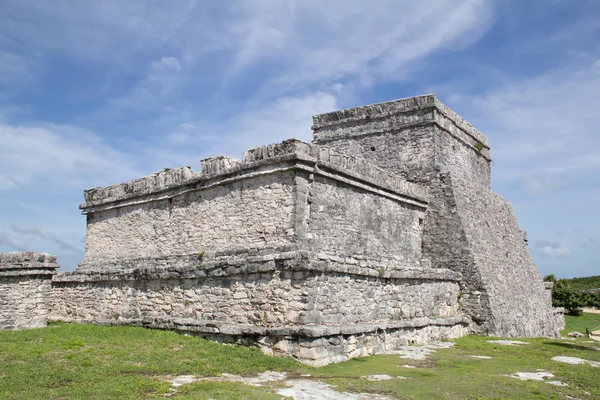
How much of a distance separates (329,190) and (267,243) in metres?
1.62

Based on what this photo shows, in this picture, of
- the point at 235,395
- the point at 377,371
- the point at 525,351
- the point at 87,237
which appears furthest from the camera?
the point at 87,237

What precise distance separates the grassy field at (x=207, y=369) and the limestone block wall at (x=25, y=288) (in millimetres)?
2322

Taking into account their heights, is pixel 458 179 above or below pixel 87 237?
above

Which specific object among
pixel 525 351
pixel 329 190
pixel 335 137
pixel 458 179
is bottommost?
pixel 525 351

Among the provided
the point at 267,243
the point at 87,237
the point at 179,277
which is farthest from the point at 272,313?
the point at 87,237

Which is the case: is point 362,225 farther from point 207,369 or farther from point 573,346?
point 573,346

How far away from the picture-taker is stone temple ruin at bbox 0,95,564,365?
31.6 ft

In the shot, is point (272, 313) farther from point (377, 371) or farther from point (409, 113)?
point (409, 113)

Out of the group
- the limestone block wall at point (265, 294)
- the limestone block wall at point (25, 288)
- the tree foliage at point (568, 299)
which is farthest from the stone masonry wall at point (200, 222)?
the tree foliage at point (568, 299)

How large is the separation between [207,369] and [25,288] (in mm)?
8008

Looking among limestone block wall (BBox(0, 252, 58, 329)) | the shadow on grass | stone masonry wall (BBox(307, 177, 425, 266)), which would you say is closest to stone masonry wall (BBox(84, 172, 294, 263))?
stone masonry wall (BBox(307, 177, 425, 266))

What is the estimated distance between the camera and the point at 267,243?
10.2 m

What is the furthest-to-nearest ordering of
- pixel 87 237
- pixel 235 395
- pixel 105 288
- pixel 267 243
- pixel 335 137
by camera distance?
pixel 335 137
pixel 87 237
pixel 105 288
pixel 267 243
pixel 235 395

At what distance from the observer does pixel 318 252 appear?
10.1 m
